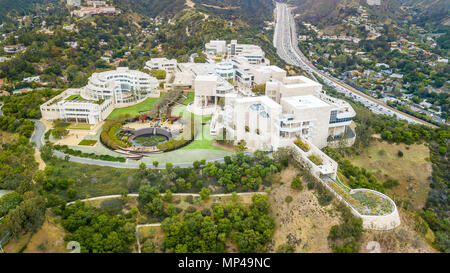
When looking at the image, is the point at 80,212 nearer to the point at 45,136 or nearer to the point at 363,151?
Result: the point at 45,136

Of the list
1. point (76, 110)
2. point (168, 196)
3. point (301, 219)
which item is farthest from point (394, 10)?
point (168, 196)

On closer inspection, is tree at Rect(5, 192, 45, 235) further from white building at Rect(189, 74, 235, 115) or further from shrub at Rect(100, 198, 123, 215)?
white building at Rect(189, 74, 235, 115)

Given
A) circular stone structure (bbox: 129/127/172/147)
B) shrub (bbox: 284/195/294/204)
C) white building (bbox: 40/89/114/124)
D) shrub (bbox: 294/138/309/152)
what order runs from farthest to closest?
white building (bbox: 40/89/114/124) < circular stone structure (bbox: 129/127/172/147) < shrub (bbox: 294/138/309/152) < shrub (bbox: 284/195/294/204)

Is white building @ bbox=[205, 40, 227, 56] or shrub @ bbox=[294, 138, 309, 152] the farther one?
white building @ bbox=[205, 40, 227, 56]

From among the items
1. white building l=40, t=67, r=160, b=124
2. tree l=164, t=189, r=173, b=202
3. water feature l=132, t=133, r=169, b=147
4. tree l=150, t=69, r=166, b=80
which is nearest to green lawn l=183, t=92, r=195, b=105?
white building l=40, t=67, r=160, b=124

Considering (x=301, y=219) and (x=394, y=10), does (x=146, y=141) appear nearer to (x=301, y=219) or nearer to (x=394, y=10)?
(x=301, y=219)

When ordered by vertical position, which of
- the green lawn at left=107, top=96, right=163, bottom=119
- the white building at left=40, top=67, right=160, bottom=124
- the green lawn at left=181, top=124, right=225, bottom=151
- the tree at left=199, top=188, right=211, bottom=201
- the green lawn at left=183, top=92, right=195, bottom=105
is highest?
the white building at left=40, top=67, right=160, bottom=124

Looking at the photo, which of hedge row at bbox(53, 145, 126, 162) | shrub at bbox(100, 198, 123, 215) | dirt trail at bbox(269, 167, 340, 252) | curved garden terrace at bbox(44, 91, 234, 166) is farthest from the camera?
curved garden terrace at bbox(44, 91, 234, 166)
